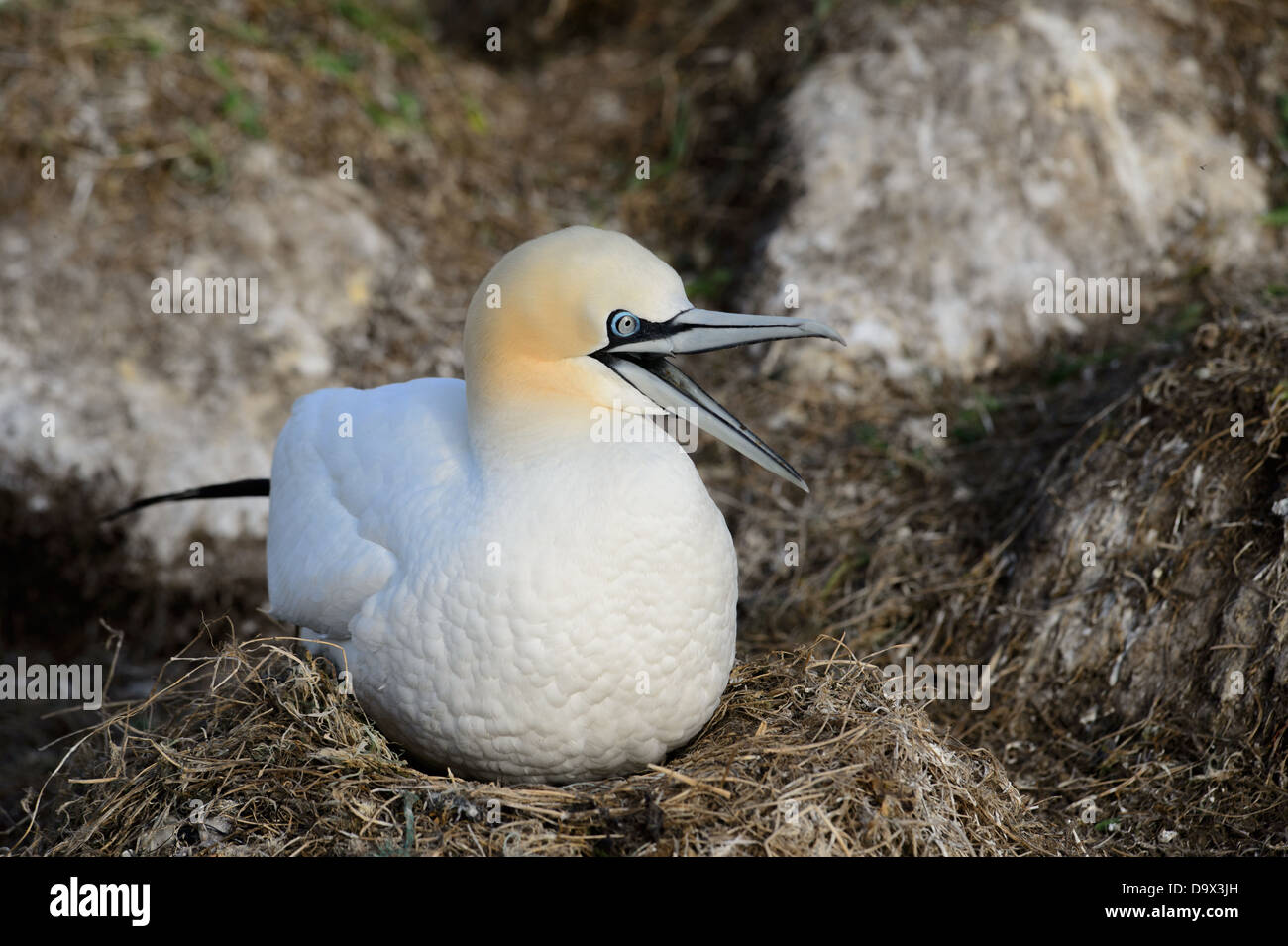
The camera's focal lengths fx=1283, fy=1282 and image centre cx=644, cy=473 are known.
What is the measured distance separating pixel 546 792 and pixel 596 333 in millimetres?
1311

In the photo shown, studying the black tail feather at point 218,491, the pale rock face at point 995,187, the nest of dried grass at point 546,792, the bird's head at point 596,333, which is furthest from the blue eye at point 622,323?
the pale rock face at point 995,187

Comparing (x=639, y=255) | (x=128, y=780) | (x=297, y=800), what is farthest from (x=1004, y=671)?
(x=128, y=780)

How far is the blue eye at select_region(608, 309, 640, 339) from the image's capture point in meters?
3.59

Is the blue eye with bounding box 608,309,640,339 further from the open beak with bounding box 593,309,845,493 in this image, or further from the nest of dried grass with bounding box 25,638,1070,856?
the nest of dried grass with bounding box 25,638,1070,856

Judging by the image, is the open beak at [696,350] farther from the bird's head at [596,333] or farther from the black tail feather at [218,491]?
the black tail feather at [218,491]

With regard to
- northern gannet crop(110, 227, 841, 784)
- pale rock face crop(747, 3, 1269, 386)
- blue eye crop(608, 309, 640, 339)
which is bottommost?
northern gannet crop(110, 227, 841, 784)

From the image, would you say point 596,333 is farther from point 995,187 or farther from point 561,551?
point 995,187

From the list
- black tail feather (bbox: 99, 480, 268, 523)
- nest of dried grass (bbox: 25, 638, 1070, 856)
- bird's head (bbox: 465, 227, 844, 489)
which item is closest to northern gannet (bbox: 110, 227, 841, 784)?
bird's head (bbox: 465, 227, 844, 489)

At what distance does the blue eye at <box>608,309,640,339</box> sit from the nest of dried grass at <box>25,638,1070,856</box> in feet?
4.10

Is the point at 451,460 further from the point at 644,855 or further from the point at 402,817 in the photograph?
the point at 644,855

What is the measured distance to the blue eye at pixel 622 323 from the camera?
11.8ft

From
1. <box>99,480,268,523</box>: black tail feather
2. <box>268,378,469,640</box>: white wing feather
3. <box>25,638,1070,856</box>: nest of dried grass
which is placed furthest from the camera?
<box>99,480,268,523</box>: black tail feather

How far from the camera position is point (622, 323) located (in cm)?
360

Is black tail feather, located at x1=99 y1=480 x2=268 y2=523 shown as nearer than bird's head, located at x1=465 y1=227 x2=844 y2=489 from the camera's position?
No
